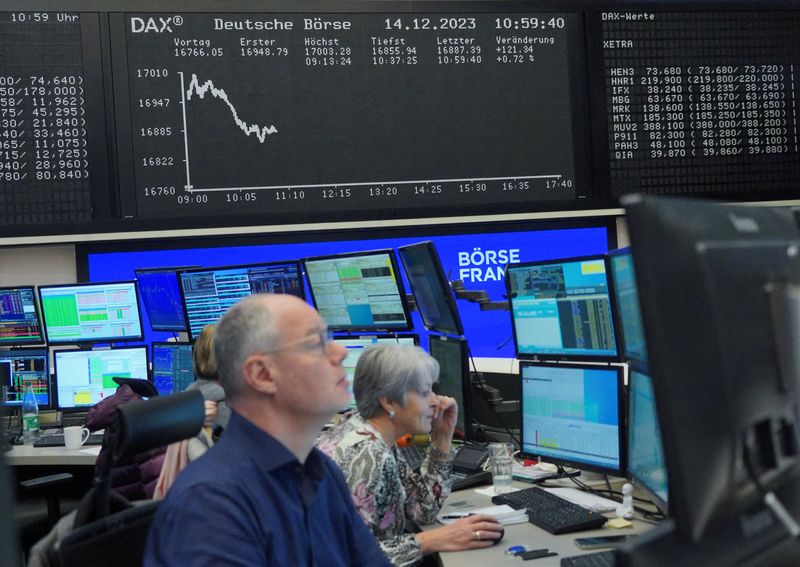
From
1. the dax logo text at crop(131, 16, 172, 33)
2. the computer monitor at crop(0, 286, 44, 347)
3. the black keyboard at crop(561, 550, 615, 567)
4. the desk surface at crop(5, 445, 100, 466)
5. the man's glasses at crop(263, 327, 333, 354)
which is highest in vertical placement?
the dax logo text at crop(131, 16, 172, 33)

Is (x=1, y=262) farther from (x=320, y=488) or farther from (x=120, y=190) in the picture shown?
(x=320, y=488)

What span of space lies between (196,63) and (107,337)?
4.48ft

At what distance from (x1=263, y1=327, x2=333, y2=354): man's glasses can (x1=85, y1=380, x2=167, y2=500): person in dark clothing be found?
532 millimetres

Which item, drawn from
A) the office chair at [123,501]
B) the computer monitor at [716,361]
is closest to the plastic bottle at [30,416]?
the office chair at [123,501]

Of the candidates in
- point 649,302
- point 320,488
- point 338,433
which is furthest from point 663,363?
point 338,433

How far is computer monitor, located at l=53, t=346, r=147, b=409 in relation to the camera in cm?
455

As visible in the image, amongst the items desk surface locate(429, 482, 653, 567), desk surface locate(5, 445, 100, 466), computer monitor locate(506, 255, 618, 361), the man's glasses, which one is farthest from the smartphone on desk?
desk surface locate(5, 445, 100, 466)

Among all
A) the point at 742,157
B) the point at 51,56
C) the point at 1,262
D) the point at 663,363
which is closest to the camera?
the point at 663,363

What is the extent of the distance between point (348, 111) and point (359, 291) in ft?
4.59

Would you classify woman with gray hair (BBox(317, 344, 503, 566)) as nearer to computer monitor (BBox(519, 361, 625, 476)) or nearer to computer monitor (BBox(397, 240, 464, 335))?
computer monitor (BBox(519, 361, 625, 476))

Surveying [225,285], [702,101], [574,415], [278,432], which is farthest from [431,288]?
[702,101]

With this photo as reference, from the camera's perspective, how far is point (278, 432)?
162cm

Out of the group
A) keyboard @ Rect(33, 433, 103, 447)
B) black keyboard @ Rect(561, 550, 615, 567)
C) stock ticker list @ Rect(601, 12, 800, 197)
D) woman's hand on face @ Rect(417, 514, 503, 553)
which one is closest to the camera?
black keyboard @ Rect(561, 550, 615, 567)

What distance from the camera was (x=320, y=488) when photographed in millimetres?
1692
